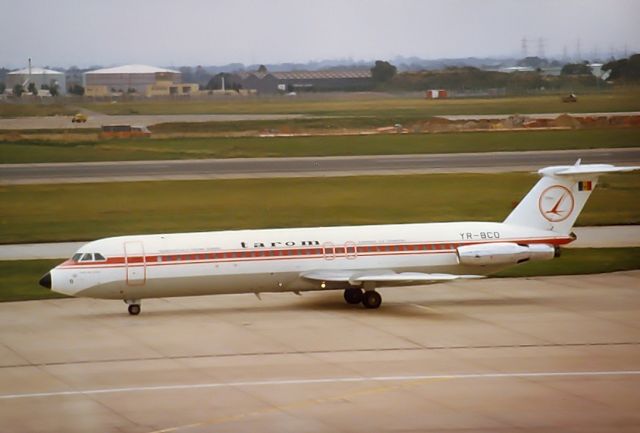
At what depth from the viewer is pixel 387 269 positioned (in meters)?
31.1

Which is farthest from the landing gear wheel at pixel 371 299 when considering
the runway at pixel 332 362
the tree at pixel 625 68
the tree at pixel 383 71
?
the tree at pixel 383 71

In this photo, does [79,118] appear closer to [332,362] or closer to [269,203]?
[269,203]

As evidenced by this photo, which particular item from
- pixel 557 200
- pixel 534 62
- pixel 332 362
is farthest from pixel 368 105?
pixel 332 362

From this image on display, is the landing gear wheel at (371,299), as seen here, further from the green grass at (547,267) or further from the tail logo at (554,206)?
the green grass at (547,267)

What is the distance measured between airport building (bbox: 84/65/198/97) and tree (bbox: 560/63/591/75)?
57.0 feet

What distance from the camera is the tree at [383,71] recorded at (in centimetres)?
5284

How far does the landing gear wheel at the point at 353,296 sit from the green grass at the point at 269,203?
13.7 m

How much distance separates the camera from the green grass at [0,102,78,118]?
52.0m

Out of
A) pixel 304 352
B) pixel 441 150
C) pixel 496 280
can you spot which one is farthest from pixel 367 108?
pixel 304 352

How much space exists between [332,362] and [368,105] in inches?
1196

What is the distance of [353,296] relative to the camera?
104ft

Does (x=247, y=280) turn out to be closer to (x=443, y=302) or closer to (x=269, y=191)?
(x=443, y=302)

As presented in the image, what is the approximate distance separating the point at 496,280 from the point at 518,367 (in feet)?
38.4

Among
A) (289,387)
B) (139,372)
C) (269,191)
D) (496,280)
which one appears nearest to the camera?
(289,387)
